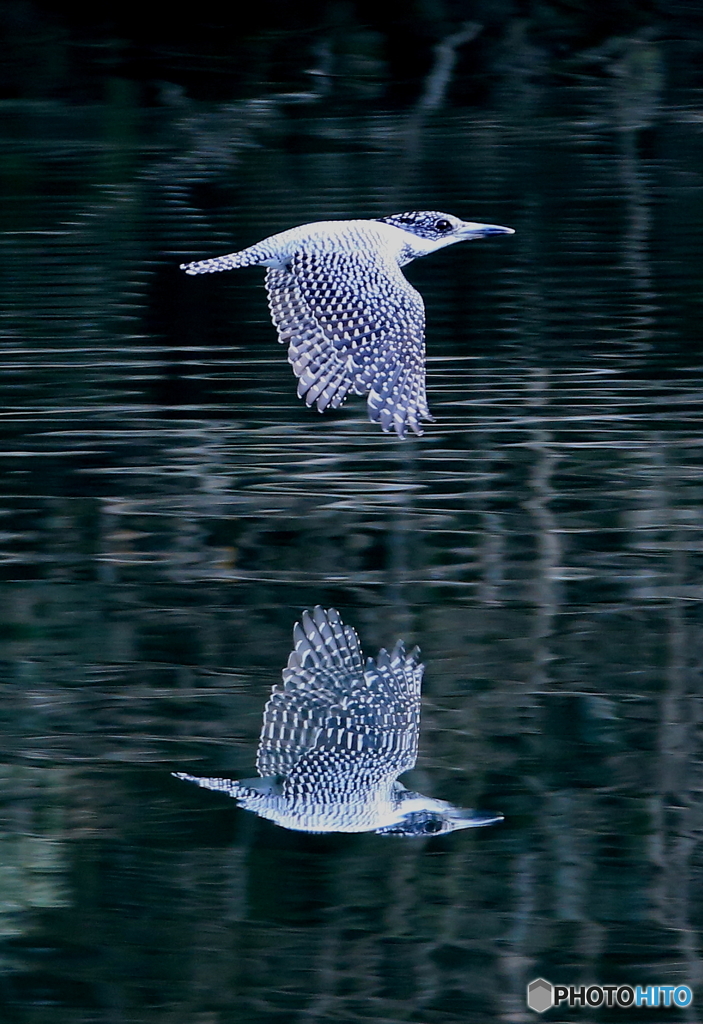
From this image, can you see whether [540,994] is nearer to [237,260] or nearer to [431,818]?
[431,818]

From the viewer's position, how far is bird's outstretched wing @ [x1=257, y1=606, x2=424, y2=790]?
5.96 meters

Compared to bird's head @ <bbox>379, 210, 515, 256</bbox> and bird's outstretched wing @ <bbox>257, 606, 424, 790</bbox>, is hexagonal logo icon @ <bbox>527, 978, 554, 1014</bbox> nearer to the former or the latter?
bird's outstretched wing @ <bbox>257, 606, 424, 790</bbox>

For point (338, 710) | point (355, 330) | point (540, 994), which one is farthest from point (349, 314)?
point (540, 994)

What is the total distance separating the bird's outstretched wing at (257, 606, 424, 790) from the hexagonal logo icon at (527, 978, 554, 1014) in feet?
3.55

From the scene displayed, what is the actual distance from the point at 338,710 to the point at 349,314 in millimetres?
2164

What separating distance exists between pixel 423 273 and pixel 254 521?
5935 mm

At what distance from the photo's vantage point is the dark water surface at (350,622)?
5.07 metres

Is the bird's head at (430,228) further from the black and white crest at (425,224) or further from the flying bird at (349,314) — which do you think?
the flying bird at (349,314)

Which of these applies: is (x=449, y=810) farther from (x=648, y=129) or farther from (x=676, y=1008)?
(x=648, y=129)

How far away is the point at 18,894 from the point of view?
531 centimetres

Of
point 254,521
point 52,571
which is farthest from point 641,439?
point 52,571

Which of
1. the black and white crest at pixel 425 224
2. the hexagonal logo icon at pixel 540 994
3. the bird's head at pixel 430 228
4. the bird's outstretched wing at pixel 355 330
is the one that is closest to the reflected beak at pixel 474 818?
the hexagonal logo icon at pixel 540 994

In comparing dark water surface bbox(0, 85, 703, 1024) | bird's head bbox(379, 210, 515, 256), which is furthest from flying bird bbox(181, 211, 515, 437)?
dark water surface bbox(0, 85, 703, 1024)

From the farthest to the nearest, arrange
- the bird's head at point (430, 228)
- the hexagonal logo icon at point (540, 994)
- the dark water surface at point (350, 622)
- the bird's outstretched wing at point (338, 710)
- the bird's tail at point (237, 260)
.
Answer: the bird's head at point (430, 228) → the bird's tail at point (237, 260) → the bird's outstretched wing at point (338, 710) → the dark water surface at point (350, 622) → the hexagonal logo icon at point (540, 994)
